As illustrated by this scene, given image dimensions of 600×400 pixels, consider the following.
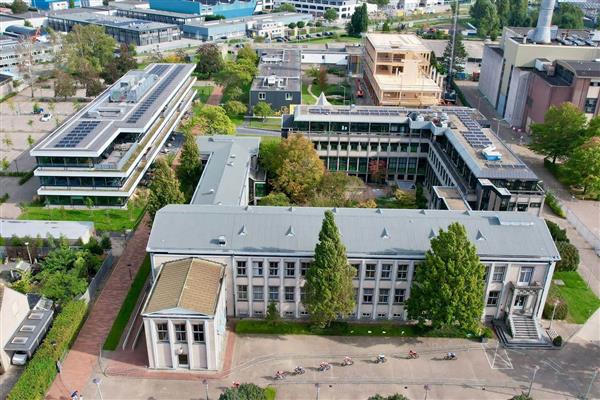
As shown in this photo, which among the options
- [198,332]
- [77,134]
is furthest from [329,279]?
[77,134]

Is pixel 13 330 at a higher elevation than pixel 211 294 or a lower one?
lower

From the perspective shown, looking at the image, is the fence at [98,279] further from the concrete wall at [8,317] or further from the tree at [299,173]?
the tree at [299,173]

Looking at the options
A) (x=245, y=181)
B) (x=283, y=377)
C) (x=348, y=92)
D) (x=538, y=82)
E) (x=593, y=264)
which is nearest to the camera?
(x=283, y=377)

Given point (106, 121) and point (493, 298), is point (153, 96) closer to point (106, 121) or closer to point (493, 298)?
point (106, 121)

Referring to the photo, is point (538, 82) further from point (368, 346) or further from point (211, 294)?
point (211, 294)

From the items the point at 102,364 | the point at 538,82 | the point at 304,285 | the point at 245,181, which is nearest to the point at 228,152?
the point at 245,181

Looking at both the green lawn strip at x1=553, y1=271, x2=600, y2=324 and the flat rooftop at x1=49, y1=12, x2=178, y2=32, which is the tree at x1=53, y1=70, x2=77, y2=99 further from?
the green lawn strip at x1=553, y1=271, x2=600, y2=324
